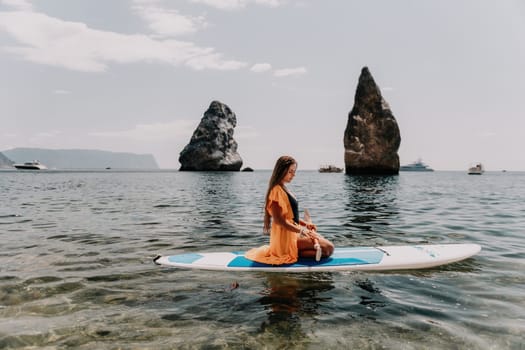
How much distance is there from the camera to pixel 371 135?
82875 millimetres

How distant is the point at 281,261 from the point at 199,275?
5.96ft

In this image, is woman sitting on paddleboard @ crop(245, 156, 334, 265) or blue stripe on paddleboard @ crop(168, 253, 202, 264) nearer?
woman sitting on paddleboard @ crop(245, 156, 334, 265)

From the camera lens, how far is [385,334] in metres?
4.77

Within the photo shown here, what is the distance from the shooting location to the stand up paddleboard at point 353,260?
23.2 ft

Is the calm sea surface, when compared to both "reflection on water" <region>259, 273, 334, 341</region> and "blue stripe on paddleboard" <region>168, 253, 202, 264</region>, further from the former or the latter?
"blue stripe on paddleboard" <region>168, 253, 202, 264</region>

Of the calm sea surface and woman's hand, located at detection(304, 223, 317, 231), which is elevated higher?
woman's hand, located at detection(304, 223, 317, 231)

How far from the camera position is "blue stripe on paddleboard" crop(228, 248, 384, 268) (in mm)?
7113

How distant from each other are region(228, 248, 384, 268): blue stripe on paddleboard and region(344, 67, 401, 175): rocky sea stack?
78.3 m

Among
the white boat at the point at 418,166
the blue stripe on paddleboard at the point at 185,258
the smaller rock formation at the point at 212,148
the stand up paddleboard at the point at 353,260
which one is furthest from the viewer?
the white boat at the point at 418,166

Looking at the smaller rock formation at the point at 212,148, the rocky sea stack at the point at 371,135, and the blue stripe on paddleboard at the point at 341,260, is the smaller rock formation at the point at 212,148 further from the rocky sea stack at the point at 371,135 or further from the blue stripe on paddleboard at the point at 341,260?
the blue stripe on paddleboard at the point at 341,260

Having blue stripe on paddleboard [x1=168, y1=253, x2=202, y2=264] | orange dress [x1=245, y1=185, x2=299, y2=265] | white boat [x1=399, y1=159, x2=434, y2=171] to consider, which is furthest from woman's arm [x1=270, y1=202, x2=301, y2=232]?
white boat [x1=399, y1=159, x2=434, y2=171]

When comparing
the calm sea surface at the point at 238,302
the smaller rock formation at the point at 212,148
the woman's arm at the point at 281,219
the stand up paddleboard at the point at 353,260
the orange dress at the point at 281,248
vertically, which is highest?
the smaller rock formation at the point at 212,148

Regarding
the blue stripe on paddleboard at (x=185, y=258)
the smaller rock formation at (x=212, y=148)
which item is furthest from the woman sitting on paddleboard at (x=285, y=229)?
the smaller rock formation at (x=212, y=148)

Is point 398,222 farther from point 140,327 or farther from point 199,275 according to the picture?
point 140,327
